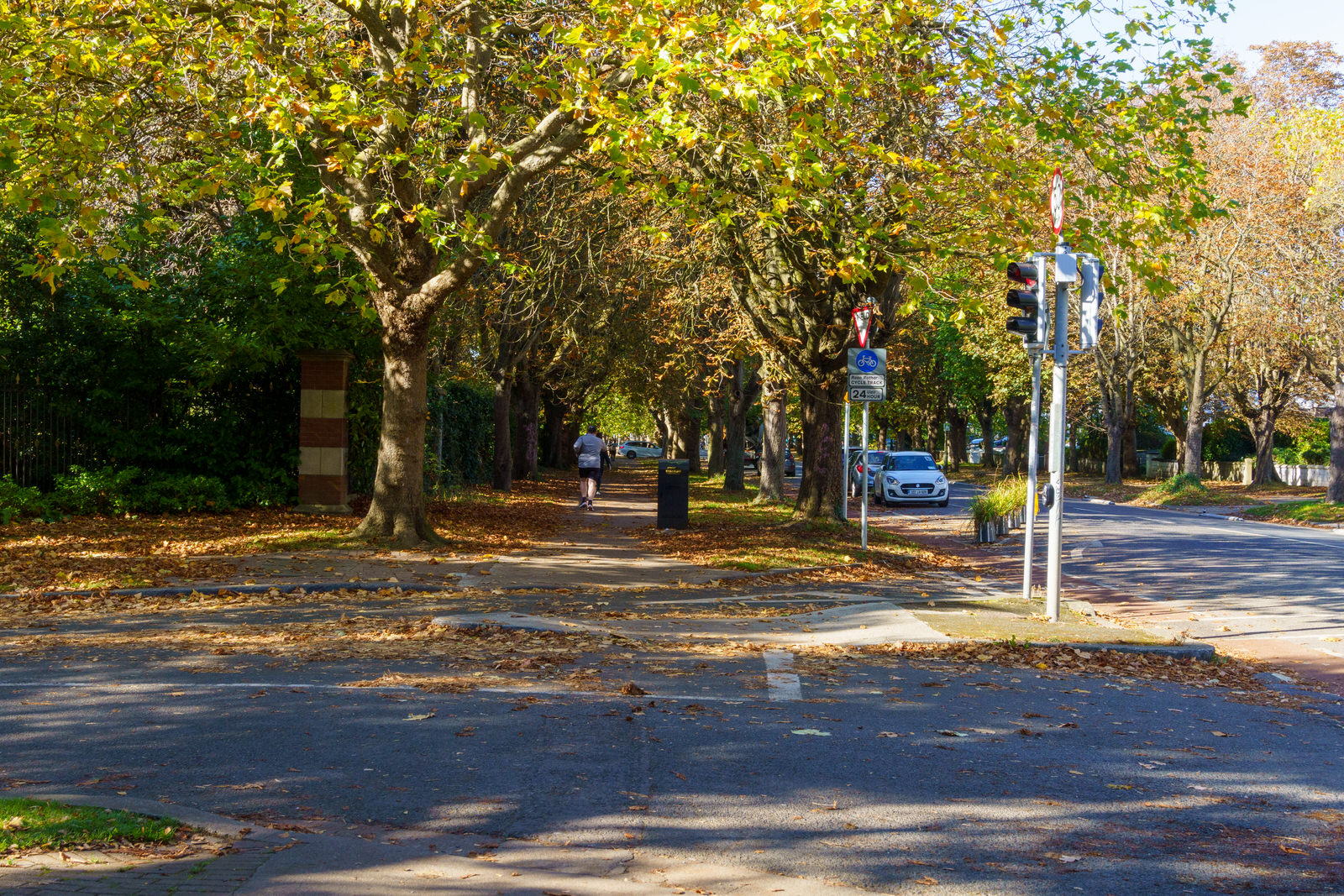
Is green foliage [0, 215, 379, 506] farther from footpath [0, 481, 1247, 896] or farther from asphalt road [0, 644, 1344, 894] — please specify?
asphalt road [0, 644, 1344, 894]

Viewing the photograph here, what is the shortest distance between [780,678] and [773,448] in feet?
66.0

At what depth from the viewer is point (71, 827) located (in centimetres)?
439

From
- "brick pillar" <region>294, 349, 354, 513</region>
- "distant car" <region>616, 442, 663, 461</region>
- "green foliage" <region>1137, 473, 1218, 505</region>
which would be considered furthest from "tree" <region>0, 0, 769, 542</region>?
"distant car" <region>616, 442, 663, 461</region>

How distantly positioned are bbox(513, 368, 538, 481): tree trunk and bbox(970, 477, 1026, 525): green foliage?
628 inches

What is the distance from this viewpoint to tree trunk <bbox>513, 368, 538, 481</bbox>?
35.8 m

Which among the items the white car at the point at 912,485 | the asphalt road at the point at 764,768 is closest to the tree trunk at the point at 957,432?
the white car at the point at 912,485

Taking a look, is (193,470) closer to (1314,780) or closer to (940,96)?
(940,96)

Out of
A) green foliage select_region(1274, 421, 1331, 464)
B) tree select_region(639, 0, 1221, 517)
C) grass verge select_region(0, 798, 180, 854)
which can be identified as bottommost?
grass verge select_region(0, 798, 180, 854)

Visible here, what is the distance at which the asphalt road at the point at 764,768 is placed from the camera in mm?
4750

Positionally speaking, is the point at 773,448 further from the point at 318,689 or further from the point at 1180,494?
the point at 318,689

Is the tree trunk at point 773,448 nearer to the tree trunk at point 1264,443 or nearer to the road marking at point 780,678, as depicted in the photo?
the road marking at point 780,678

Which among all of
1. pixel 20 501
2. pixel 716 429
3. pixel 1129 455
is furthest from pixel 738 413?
pixel 1129 455

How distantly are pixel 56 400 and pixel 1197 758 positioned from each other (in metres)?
18.1

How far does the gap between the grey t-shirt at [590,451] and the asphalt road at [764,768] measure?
1683 centimetres
